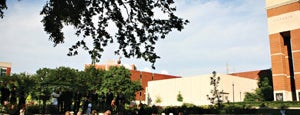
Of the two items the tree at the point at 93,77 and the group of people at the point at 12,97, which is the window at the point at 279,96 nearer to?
the tree at the point at 93,77

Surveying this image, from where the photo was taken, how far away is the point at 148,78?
99.9 metres

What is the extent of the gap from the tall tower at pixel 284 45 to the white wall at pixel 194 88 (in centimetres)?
1187

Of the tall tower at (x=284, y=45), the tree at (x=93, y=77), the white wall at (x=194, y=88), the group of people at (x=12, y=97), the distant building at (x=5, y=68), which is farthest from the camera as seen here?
the distant building at (x=5, y=68)

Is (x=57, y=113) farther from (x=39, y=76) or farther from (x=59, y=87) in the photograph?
(x=39, y=76)

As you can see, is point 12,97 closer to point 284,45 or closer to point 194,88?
point 194,88

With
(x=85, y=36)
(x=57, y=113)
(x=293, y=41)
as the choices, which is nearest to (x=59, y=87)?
(x=57, y=113)

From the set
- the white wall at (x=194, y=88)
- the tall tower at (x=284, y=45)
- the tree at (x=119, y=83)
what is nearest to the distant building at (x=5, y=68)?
the tree at (x=119, y=83)

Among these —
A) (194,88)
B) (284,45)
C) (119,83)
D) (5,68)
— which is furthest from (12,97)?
(5,68)

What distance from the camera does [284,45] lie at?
65.4m

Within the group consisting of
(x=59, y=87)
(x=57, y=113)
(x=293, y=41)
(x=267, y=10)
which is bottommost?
(x=57, y=113)

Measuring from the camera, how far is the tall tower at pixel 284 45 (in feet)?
196

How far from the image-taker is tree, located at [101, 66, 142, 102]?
218 feet

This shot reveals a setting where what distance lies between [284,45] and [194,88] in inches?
818

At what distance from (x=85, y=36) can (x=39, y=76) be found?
5867cm
